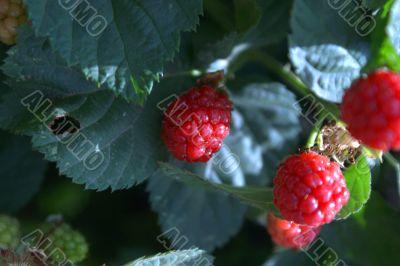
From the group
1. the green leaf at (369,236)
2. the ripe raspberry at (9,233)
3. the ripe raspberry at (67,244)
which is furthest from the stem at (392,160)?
the ripe raspberry at (9,233)

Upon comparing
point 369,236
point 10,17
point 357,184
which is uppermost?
point 10,17

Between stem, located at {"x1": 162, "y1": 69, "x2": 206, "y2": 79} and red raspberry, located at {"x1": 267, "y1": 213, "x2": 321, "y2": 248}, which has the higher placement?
stem, located at {"x1": 162, "y1": 69, "x2": 206, "y2": 79}

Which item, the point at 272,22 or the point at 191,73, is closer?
the point at 191,73

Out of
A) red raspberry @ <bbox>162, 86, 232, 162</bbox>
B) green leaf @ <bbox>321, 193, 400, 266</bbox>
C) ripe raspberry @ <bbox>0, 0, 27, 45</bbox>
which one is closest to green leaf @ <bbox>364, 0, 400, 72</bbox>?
red raspberry @ <bbox>162, 86, 232, 162</bbox>

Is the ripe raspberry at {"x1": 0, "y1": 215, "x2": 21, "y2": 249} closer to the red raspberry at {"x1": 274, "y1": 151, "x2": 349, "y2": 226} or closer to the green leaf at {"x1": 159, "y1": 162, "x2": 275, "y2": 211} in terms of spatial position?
the green leaf at {"x1": 159, "y1": 162, "x2": 275, "y2": 211}

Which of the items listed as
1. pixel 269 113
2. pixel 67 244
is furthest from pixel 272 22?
pixel 67 244

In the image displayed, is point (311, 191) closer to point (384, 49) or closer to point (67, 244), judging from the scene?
point (384, 49)

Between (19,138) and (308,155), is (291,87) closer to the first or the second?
(308,155)
